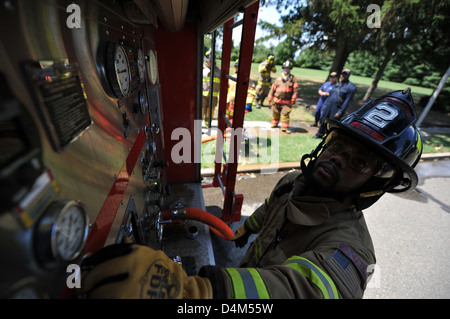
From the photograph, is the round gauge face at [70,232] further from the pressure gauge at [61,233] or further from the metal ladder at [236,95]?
the metal ladder at [236,95]

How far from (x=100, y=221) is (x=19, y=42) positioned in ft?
1.83

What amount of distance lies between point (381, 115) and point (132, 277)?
1.64 meters

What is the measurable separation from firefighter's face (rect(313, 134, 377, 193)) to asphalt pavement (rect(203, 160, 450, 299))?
181 cm

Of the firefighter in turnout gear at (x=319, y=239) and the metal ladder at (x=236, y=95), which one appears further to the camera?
the metal ladder at (x=236, y=95)

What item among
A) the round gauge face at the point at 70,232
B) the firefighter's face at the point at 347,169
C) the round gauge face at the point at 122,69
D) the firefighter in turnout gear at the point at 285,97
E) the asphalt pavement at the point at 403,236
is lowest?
the asphalt pavement at the point at 403,236

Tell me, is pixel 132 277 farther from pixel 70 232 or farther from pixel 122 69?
pixel 122 69

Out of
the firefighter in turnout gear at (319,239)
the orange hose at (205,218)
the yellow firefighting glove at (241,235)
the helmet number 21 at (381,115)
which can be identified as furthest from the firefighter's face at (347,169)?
the orange hose at (205,218)

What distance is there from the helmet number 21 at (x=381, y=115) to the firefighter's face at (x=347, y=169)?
176mm

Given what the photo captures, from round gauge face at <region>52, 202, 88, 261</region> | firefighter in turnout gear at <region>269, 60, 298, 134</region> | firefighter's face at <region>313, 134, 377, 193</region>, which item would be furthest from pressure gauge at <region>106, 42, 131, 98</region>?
firefighter in turnout gear at <region>269, 60, 298, 134</region>

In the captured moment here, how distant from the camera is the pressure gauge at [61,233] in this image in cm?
44

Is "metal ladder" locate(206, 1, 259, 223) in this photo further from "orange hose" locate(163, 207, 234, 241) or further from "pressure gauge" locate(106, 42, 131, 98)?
"pressure gauge" locate(106, 42, 131, 98)

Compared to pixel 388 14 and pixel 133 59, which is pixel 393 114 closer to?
pixel 133 59

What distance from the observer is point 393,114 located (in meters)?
1.36

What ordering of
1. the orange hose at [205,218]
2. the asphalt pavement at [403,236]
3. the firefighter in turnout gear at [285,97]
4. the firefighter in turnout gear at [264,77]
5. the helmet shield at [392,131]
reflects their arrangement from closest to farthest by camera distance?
1. the helmet shield at [392,131]
2. the orange hose at [205,218]
3. the asphalt pavement at [403,236]
4. the firefighter in turnout gear at [285,97]
5. the firefighter in turnout gear at [264,77]
